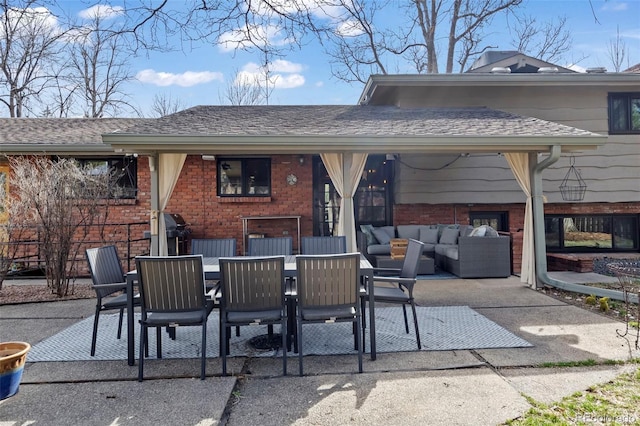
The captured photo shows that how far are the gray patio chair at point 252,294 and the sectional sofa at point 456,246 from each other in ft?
15.7

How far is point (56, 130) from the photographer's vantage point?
8.88 metres

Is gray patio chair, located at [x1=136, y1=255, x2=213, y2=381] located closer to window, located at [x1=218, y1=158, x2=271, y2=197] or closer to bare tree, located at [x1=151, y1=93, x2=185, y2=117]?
window, located at [x1=218, y1=158, x2=271, y2=197]

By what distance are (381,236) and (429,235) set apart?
111 centimetres

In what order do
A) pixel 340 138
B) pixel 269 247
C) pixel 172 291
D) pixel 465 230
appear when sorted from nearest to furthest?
pixel 172 291 < pixel 269 247 < pixel 340 138 < pixel 465 230

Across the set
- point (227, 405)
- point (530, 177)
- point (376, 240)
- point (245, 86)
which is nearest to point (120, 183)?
point (376, 240)

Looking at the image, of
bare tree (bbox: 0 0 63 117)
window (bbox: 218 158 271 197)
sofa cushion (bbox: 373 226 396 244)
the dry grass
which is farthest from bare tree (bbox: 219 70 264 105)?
the dry grass

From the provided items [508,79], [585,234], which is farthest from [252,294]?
[585,234]

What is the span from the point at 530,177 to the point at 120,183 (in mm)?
8372

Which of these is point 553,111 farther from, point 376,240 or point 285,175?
point 285,175

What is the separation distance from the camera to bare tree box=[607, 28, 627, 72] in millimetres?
15906

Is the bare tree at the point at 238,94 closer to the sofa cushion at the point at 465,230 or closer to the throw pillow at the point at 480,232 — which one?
the sofa cushion at the point at 465,230

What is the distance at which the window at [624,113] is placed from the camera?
8672 millimetres

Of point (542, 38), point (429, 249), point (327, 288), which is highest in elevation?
point (542, 38)

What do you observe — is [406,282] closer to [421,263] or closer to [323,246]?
[323,246]
